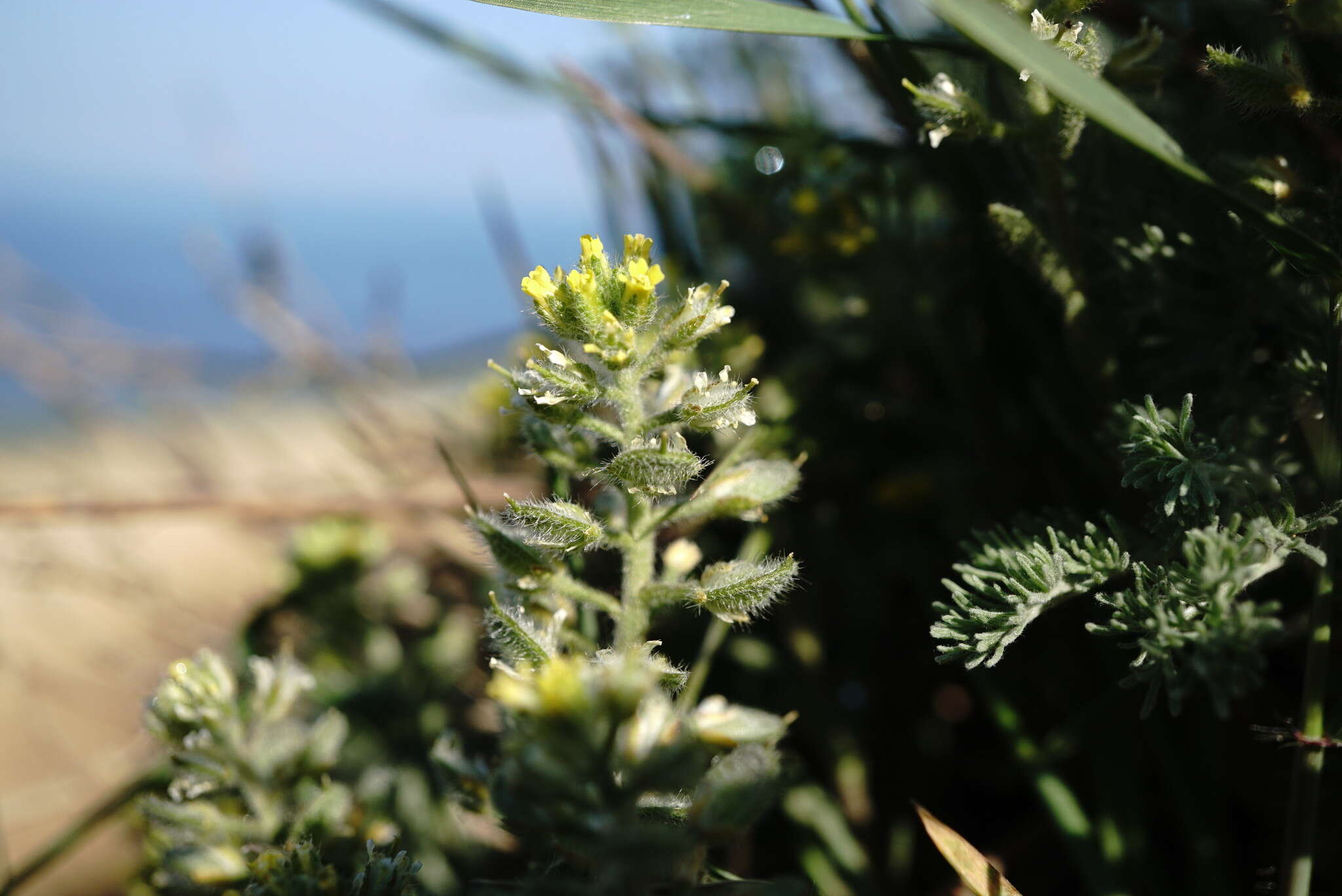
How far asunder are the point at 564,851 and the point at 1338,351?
0.77m

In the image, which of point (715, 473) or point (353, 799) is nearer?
point (715, 473)

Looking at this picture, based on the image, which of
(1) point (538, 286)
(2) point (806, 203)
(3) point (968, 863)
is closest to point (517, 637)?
(1) point (538, 286)

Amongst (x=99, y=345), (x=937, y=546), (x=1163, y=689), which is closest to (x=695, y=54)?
(x=937, y=546)

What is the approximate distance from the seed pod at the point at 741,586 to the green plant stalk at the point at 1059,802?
38 cm

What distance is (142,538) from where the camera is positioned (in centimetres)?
313

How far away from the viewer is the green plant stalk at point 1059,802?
927mm

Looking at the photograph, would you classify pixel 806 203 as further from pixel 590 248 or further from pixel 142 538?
pixel 142 538

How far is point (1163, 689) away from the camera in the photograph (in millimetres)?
1115

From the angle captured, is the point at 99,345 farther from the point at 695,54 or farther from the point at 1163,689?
the point at 1163,689

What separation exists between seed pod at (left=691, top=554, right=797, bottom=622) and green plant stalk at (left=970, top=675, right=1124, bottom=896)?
0.38 meters

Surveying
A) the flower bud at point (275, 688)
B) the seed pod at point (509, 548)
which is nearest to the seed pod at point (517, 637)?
the seed pod at point (509, 548)

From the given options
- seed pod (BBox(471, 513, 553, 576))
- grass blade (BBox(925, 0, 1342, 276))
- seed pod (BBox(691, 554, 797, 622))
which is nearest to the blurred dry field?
seed pod (BBox(471, 513, 553, 576))

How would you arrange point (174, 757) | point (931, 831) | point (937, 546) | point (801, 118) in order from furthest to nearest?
point (801, 118) < point (937, 546) < point (174, 757) < point (931, 831)

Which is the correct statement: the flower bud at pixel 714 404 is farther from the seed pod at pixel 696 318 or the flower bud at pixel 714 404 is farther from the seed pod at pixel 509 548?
the seed pod at pixel 509 548
